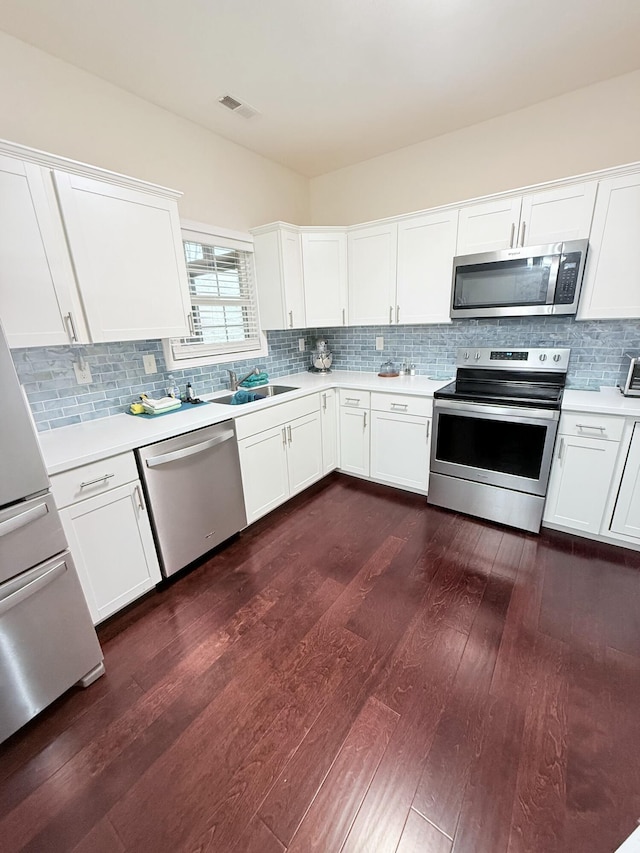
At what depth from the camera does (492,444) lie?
243cm

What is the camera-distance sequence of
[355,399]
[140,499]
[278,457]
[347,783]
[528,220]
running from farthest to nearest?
[355,399], [278,457], [528,220], [140,499], [347,783]

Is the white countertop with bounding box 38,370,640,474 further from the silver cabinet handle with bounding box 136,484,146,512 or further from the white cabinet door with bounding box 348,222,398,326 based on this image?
the white cabinet door with bounding box 348,222,398,326

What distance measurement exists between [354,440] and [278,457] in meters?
0.82

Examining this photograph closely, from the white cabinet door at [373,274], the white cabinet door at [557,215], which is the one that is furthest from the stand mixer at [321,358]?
the white cabinet door at [557,215]

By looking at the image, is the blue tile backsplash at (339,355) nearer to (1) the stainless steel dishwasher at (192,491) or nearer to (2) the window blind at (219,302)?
(2) the window blind at (219,302)

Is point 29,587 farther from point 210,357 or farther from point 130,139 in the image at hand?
point 130,139

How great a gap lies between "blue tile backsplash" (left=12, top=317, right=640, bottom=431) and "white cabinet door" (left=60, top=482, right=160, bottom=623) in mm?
662

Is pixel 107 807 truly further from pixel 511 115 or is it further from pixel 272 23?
pixel 511 115

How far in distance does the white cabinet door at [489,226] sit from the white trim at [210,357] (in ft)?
5.85

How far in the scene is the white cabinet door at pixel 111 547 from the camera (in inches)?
63.3

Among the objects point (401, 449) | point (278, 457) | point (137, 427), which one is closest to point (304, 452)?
point (278, 457)

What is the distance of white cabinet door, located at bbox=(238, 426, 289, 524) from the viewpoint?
2.44 m

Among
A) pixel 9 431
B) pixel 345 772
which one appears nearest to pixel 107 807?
pixel 345 772

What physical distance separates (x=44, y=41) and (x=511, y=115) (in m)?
2.83
